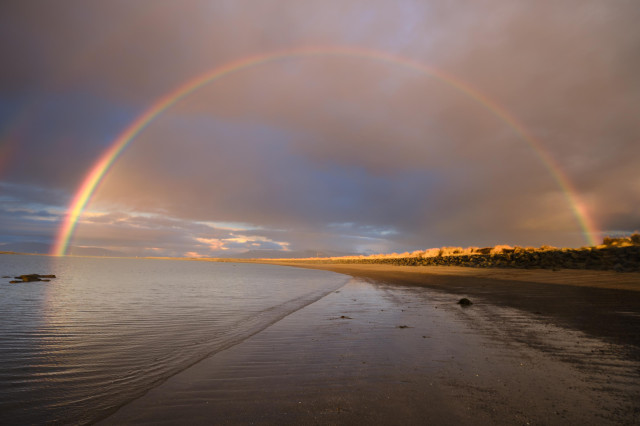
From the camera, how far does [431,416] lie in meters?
3.83

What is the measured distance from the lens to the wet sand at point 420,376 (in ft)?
13.0

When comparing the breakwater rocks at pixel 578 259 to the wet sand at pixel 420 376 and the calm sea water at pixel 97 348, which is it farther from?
the calm sea water at pixel 97 348

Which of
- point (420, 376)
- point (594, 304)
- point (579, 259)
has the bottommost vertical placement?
point (420, 376)

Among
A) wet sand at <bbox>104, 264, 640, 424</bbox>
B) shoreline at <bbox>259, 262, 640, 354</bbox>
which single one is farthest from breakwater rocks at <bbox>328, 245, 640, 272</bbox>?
wet sand at <bbox>104, 264, 640, 424</bbox>

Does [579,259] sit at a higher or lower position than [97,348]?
higher

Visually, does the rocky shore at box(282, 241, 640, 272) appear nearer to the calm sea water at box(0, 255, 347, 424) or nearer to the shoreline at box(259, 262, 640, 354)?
the shoreline at box(259, 262, 640, 354)

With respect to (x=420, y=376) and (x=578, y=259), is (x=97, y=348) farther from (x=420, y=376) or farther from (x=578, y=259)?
(x=578, y=259)

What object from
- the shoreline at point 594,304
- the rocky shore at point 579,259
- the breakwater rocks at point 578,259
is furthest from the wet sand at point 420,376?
the rocky shore at point 579,259

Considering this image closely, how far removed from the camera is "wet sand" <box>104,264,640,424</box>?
13.0 feet

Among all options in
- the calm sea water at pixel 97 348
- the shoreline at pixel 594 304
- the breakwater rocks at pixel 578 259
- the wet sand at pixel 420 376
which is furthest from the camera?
the breakwater rocks at pixel 578 259

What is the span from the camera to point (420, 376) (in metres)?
5.29

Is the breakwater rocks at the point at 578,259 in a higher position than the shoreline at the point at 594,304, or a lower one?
higher

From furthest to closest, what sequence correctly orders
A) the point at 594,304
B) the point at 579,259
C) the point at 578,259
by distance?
the point at 578,259
the point at 579,259
the point at 594,304

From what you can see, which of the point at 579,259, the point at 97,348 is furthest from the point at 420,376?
the point at 579,259
